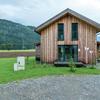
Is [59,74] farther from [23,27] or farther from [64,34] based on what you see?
[23,27]

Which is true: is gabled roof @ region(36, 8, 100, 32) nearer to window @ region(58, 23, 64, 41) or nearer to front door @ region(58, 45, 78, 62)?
window @ region(58, 23, 64, 41)

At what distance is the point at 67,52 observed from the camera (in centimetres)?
3362

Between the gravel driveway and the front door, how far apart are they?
13780mm

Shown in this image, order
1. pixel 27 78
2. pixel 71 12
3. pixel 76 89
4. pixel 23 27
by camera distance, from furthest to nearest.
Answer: pixel 23 27 → pixel 71 12 → pixel 27 78 → pixel 76 89

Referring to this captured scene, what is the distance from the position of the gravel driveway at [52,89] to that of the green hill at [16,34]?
5824 cm

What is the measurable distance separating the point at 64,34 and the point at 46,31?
1852 mm

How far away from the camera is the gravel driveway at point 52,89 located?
1440 centimetres

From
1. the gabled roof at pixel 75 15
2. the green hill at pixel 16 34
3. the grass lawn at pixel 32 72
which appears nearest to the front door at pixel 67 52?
the gabled roof at pixel 75 15

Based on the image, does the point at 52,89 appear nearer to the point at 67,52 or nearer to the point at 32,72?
the point at 32,72

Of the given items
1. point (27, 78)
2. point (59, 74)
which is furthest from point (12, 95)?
point (59, 74)

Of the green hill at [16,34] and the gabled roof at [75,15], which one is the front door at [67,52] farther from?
the green hill at [16,34]

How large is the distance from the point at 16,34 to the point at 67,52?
59890 millimetres

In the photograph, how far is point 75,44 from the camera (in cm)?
3359

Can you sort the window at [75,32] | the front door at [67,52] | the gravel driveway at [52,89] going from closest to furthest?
1. the gravel driveway at [52,89]
2. the front door at [67,52]
3. the window at [75,32]
